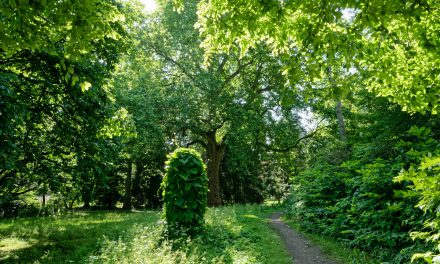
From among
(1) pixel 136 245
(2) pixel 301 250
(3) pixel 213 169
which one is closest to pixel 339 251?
(2) pixel 301 250

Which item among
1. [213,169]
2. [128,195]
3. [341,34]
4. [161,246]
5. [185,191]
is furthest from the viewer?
[128,195]

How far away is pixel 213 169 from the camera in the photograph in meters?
25.4

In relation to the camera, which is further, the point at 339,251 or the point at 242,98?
the point at 242,98

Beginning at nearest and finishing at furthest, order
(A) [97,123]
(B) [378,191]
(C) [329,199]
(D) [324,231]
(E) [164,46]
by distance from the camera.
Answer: (B) [378,191], (A) [97,123], (D) [324,231], (C) [329,199], (E) [164,46]

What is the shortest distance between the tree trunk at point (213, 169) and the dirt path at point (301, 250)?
444 inches

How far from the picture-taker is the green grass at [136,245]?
7.85 meters

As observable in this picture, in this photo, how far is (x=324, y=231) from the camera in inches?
462

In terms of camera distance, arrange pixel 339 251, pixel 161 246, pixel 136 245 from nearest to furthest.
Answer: pixel 136 245
pixel 161 246
pixel 339 251

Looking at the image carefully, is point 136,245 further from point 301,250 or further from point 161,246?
point 301,250

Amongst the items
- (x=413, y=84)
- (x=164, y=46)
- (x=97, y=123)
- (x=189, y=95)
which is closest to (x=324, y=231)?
(x=413, y=84)

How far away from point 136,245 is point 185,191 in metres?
3.94

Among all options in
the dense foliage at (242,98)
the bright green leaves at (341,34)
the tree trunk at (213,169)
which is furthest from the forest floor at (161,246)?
the tree trunk at (213,169)

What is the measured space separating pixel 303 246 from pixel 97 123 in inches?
316

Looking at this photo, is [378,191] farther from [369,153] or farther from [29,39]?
[29,39]
